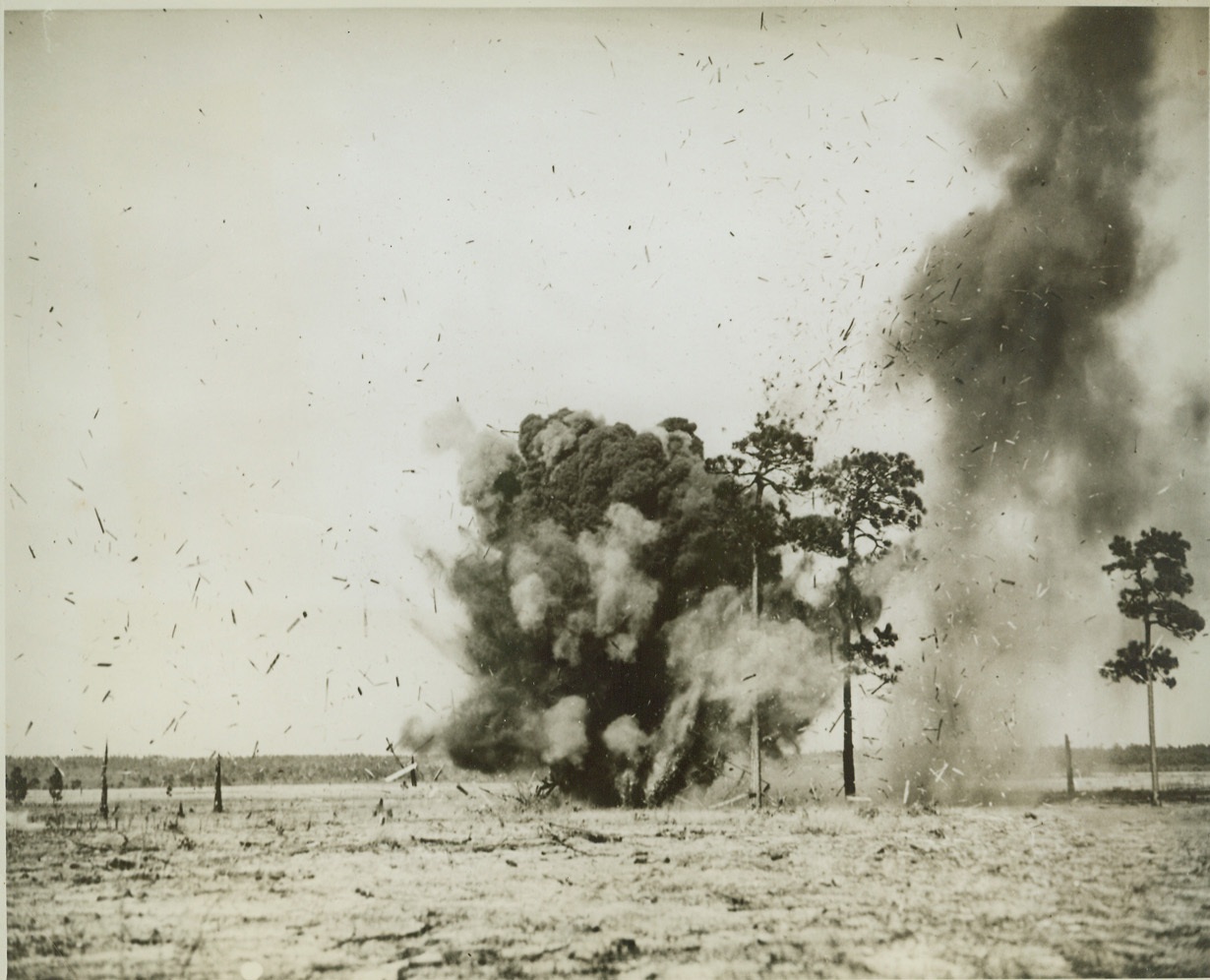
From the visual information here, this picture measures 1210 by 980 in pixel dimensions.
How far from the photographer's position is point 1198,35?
5.36m

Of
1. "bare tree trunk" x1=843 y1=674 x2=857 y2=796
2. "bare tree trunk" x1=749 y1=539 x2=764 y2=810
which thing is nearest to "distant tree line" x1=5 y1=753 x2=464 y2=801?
"bare tree trunk" x1=749 y1=539 x2=764 y2=810

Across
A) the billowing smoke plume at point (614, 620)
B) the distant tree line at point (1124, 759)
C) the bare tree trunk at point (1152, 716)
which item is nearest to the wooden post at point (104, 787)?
the billowing smoke plume at point (614, 620)

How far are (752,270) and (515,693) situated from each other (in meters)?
2.67

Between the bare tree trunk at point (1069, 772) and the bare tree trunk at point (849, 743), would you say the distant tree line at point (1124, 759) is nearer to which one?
the bare tree trunk at point (1069, 772)

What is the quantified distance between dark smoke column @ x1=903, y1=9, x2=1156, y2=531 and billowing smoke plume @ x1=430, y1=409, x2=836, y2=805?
147 centimetres

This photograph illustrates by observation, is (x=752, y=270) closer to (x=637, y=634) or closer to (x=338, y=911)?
(x=637, y=634)

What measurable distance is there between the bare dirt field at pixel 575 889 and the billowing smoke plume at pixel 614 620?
0.35 meters

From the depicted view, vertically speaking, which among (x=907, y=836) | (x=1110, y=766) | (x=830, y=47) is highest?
(x=830, y=47)

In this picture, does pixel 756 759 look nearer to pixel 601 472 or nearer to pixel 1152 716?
pixel 601 472

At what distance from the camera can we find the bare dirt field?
483 cm

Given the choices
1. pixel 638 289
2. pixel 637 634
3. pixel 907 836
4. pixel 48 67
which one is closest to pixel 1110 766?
pixel 907 836

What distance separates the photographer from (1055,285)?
209 inches

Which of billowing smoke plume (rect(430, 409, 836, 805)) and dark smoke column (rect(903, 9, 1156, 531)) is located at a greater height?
dark smoke column (rect(903, 9, 1156, 531))

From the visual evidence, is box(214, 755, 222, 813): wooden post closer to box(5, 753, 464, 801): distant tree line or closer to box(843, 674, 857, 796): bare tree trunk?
box(5, 753, 464, 801): distant tree line
